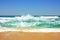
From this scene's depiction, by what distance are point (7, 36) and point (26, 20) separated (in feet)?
8.77

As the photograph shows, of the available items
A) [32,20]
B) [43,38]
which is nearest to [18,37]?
[43,38]

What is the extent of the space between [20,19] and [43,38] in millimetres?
2890

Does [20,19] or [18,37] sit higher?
[20,19]

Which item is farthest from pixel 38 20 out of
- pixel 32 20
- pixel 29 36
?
pixel 29 36

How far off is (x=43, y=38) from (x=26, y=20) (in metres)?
2.82

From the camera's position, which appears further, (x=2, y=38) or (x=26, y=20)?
(x=26, y=20)

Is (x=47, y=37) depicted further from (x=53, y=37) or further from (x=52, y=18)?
(x=52, y=18)

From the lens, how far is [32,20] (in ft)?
17.8

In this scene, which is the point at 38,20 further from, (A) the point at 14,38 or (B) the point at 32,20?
(A) the point at 14,38

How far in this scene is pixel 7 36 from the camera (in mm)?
2838

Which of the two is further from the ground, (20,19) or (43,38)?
(20,19)

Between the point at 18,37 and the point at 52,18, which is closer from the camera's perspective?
the point at 18,37

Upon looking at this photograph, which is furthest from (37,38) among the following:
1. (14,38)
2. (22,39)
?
(14,38)

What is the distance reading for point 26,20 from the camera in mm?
5465
